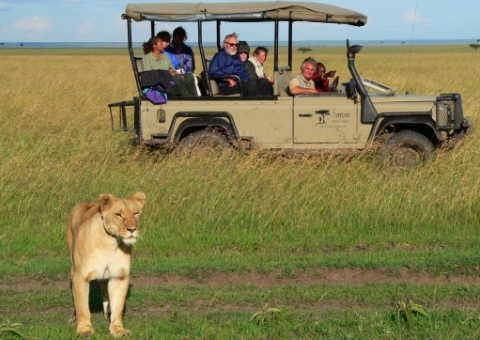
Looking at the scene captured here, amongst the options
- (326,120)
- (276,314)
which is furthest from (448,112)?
(276,314)

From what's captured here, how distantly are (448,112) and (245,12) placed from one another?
8.63 feet

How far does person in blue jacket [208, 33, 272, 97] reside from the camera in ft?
31.6

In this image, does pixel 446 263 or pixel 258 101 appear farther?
pixel 258 101

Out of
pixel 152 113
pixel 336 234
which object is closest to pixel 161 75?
pixel 152 113

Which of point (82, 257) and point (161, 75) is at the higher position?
point (161, 75)

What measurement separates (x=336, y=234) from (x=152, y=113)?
3.32 meters

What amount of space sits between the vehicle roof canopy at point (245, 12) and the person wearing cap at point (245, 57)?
610mm

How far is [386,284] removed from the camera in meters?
6.00

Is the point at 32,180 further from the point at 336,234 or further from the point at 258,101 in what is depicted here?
the point at 336,234

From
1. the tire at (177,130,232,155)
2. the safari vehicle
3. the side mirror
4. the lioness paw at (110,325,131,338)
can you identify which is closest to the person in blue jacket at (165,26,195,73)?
the safari vehicle

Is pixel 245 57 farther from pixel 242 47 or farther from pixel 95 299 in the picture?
pixel 95 299

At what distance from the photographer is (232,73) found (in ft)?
31.7

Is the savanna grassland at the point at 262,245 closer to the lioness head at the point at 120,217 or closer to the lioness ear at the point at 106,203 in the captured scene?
the lioness head at the point at 120,217

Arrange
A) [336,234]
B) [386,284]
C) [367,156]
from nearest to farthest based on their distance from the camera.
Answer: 1. [386,284]
2. [336,234]
3. [367,156]
